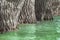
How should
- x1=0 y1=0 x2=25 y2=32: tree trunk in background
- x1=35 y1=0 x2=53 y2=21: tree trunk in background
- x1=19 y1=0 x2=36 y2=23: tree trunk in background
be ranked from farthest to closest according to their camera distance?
x1=35 y1=0 x2=53 y2=21: tree trunk in background, x1=19 y1=0 x2=36 y2=23: tree trunk in background, x1=0 y1=0 x2=25 y2=32: tree trunk in background

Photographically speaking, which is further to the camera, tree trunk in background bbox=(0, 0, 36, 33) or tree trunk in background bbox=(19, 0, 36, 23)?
tree trunk in background bbox=(19, 0, 36, 23)

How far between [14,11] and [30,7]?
3.80 metres

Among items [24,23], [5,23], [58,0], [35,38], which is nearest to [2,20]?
[5,23]

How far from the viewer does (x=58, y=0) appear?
1080 inches

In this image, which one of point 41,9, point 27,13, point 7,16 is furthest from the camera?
point 41,9

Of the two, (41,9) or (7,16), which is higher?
(7,16)

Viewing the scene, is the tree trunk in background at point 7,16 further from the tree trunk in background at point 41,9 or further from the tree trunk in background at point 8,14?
the tree trunk in background at point 41,9

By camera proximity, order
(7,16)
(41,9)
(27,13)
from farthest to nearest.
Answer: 1. (41,9)
2. (27,13)
3. (7,16)

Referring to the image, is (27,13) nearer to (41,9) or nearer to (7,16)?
(41,9)

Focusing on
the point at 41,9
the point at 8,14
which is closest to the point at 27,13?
the point at 41,9

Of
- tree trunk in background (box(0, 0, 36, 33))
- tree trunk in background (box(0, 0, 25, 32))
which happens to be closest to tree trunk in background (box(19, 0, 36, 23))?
tree trunk in background (box(0, 0, 36, 33))

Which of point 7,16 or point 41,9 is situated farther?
point 41,9

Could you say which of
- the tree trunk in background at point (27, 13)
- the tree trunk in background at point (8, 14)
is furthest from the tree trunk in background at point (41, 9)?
the tree trunk in background at point (8, 14)

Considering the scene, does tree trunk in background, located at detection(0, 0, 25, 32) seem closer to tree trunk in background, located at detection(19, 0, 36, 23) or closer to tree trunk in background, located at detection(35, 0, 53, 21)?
tree trunk in background, located at detection(19, 0, 36, 23)
